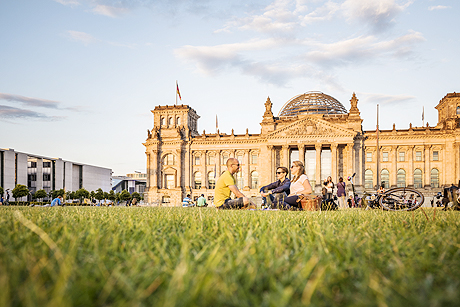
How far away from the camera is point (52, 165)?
92.8 m

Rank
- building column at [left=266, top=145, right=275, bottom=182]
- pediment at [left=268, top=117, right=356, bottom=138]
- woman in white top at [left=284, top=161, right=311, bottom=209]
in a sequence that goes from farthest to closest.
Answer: building column at [left=266, top=145, right=275, bottom=182] < pediment at [left=268, top=117, right=356, bottom=138] < woman in white top at [left=284, top=161, right=311, bottom=209]

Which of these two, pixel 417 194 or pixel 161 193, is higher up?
pixel 417 194

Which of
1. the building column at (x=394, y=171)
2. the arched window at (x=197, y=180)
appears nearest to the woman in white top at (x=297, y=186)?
the building column at (x=394, y=171)

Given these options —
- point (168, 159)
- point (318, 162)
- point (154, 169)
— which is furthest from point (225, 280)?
point (168, 159)


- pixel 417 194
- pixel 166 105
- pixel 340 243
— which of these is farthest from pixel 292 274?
pixel 166 105

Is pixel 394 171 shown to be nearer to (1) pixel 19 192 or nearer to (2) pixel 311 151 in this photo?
(2) pixel 311 151

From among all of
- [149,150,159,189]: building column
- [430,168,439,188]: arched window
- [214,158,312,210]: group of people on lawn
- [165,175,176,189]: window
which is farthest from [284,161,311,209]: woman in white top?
[149,150,159,189]: building column

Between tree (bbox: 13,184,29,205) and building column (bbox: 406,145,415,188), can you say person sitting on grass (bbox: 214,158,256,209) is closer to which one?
tree (bbox: 13,184,29,205)

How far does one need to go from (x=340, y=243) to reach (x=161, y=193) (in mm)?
67693

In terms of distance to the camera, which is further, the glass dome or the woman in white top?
the glass dome

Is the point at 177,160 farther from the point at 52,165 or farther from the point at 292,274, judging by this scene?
the point at 292,274

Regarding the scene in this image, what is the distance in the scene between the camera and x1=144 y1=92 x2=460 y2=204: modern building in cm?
6097

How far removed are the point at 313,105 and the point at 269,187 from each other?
2407 inches

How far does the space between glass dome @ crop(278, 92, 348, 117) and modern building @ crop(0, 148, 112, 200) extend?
58.7 m
